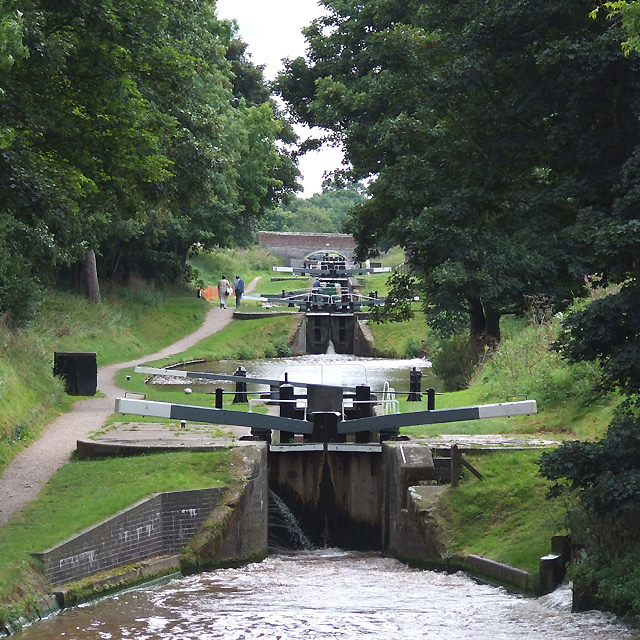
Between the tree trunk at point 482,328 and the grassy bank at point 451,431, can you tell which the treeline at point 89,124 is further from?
the tree trunk at point 482,328

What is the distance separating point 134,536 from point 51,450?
14.8ft

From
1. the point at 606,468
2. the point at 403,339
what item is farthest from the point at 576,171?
the point at 403,339

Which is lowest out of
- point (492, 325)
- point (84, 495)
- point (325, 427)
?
point (84, 495)

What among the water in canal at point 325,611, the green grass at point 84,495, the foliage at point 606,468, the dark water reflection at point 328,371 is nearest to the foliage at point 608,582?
the water in canal at point 325,611

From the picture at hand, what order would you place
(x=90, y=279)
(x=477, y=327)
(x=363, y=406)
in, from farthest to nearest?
(x=90, y=279) < (x=477, y=327) < (x=363, y=406)

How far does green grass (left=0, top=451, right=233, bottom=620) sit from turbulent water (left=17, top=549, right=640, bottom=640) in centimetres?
56

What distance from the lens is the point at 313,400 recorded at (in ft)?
61.1

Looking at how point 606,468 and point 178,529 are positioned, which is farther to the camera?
point 178,529

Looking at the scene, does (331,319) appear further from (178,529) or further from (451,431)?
(178,529)

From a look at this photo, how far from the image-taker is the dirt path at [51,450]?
13977mm

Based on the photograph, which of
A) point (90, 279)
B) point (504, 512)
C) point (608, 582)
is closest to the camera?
point (608, 582)

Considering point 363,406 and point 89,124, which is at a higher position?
point 89,124

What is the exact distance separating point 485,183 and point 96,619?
250 inches

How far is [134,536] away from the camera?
42.4ft
